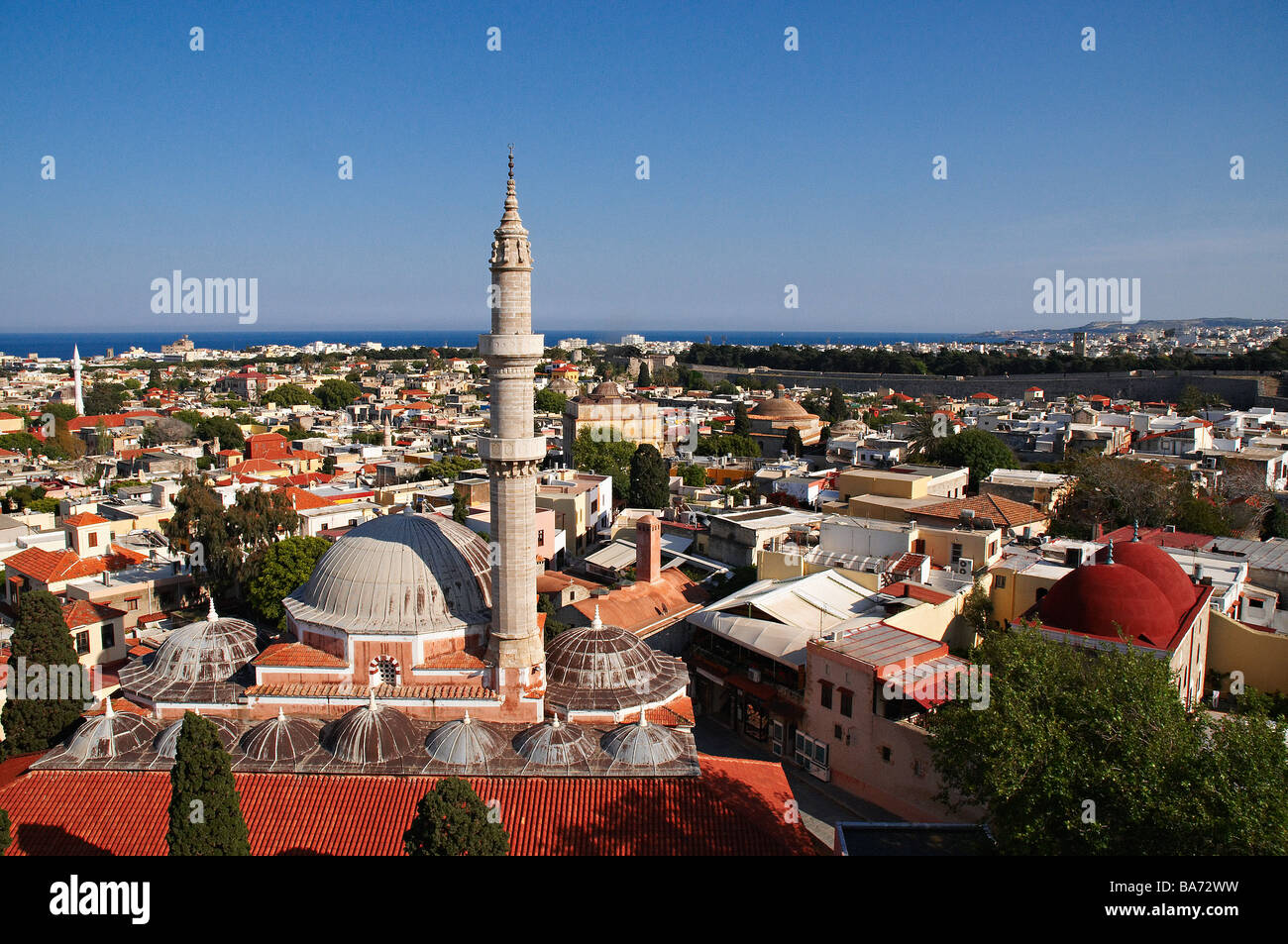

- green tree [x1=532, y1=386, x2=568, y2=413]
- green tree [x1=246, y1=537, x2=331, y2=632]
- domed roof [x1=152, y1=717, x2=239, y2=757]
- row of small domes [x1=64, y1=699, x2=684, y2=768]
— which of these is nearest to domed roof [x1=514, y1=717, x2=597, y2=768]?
row of small domes [x1=64, y1=699, x2=684, y2=768]

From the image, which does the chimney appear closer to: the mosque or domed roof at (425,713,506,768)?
the mosque

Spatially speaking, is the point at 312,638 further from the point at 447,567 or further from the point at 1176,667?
the point at 1176,667

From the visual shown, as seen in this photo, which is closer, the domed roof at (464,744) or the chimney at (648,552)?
the domed roof at (464,744)

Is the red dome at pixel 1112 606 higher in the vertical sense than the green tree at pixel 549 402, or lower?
lower

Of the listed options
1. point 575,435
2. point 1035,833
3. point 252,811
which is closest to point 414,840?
point 252,811

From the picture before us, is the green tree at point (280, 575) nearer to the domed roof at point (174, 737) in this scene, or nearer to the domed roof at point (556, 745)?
the domed roof at point (174, 737)

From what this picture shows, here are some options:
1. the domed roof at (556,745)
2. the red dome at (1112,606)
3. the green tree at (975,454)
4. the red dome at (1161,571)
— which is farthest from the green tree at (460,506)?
the green tree at (975,454)
